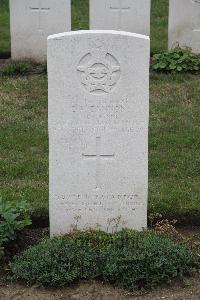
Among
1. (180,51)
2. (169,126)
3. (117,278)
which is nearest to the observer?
(117,278)

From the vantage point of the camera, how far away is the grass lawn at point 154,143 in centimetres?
651

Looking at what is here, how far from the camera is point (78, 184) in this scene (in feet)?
18.9

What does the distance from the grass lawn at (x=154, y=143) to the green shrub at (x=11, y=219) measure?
0.49m

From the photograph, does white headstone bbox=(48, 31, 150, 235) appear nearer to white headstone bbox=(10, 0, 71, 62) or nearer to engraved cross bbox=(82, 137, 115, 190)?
engraved cross bbox=(82, 137, 115, 190)

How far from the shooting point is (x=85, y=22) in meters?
13.7

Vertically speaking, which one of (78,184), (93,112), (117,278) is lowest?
(117,278)

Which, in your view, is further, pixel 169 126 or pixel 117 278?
pixel 169 126

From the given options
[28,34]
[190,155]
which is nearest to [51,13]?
[28,34]

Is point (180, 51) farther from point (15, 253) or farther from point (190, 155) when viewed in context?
point (15, 253)

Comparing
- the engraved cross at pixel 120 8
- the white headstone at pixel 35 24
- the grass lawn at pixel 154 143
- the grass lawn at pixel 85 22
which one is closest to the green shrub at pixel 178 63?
the grass lawn at pixel 154 143

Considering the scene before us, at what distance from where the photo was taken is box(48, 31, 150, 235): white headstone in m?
5.50

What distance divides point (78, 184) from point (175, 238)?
32.3 inches

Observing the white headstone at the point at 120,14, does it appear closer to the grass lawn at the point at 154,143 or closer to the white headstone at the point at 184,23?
the white headstone at the point at 184,23

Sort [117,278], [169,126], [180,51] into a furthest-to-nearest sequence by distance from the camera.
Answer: [180,51], [169,126], [117,278]
